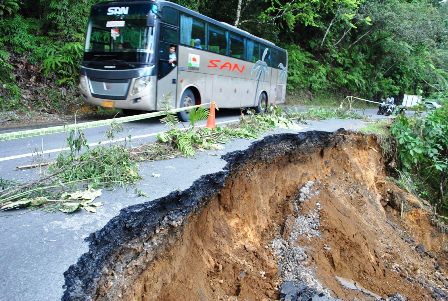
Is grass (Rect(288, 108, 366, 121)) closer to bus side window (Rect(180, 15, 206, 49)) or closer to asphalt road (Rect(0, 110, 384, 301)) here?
bus side window (Rect(180, 15, 206, 49))

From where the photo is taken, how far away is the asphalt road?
234 cm

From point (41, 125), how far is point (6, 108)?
1.72 metres

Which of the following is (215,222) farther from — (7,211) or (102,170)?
(7,211)

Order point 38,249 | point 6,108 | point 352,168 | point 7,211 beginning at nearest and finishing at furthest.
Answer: point 38,249, point 7,211, point 352,168, point 6,108

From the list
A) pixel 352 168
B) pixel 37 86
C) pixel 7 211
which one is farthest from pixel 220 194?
pixel 37 86

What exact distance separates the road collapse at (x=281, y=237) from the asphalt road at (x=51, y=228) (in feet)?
0.41

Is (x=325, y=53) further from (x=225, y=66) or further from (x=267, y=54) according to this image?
(x=225, y=66)

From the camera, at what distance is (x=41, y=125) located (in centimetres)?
885

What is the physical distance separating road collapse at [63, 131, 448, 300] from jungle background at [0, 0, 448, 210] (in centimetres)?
167

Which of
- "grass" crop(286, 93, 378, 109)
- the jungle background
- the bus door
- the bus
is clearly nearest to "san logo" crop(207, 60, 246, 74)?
the bus

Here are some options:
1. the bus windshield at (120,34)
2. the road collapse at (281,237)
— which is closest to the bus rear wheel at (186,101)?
the bus windshield at (120,34)

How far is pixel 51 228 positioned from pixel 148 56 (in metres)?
6.31

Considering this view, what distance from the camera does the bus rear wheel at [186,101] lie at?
389 inches

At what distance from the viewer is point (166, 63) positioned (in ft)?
29.9
